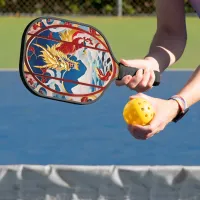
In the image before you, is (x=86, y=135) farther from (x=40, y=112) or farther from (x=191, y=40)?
(x=191, y=40)

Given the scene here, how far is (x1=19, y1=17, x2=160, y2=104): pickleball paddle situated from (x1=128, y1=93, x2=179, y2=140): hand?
11 cm

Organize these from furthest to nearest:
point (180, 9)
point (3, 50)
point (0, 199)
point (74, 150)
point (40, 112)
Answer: point (3, 50) < point (40, 112) < point (74, 150) < point (0, 199) < point (180, 9)

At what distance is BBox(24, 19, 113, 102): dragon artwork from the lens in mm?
2264

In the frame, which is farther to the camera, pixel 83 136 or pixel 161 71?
pixel 83 136

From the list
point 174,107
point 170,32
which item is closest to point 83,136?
point 170,32

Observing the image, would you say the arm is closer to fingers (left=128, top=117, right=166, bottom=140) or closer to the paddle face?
the paddle face

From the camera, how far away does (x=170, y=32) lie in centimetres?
255

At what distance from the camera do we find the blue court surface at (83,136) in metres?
4.95

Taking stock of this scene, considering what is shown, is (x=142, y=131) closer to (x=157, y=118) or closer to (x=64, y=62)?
(x=157, y=118)

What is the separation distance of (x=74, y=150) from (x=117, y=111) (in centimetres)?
103

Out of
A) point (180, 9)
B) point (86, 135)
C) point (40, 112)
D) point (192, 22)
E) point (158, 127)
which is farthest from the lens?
point (192, 22)

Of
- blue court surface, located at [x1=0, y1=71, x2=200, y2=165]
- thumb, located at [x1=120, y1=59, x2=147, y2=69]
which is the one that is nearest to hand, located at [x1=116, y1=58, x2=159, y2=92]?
thumb, located at [x1=120, y1=59, x2=147, y2=69]

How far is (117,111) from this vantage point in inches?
240

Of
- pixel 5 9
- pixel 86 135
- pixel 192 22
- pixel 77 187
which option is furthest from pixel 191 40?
pixel 77 187
